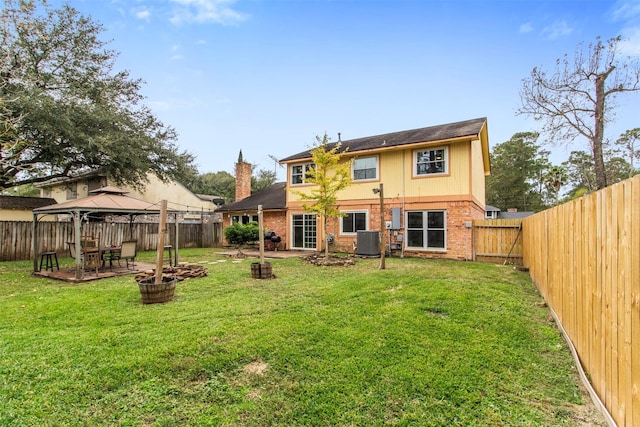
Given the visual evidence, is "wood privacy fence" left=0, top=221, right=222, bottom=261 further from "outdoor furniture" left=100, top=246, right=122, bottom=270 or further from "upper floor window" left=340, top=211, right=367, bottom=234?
"upper floor window" left=340, top=211, right=367, bottom=234

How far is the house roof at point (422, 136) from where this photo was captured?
12258 mm

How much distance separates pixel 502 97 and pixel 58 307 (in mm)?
20329

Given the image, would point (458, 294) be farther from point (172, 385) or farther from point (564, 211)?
point (172, 385)

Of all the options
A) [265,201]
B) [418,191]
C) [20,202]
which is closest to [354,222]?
[418,191]

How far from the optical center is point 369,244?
13008mm

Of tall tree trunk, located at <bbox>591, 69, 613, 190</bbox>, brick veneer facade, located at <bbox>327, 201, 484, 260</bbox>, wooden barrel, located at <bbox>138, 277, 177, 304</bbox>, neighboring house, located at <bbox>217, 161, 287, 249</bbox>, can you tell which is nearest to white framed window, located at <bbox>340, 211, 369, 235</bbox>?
brick veneer facade, located at <bbox>327, 201, 484, 260</bbox>

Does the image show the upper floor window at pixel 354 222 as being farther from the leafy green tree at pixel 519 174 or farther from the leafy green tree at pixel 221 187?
A: the leafy green tree at pixel 519 174

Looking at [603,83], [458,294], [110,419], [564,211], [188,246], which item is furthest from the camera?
[188,246]

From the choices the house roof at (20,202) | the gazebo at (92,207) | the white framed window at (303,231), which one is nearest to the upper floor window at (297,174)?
the white framed window at (303,231)

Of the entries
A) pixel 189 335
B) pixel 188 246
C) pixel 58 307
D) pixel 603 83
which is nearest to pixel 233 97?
pixel 188 246

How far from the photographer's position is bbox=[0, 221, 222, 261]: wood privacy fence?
12.9m

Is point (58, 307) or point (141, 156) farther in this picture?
point (141, 156)

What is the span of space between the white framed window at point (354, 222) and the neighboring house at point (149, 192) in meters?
10.4

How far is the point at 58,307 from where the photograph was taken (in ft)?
18.3
